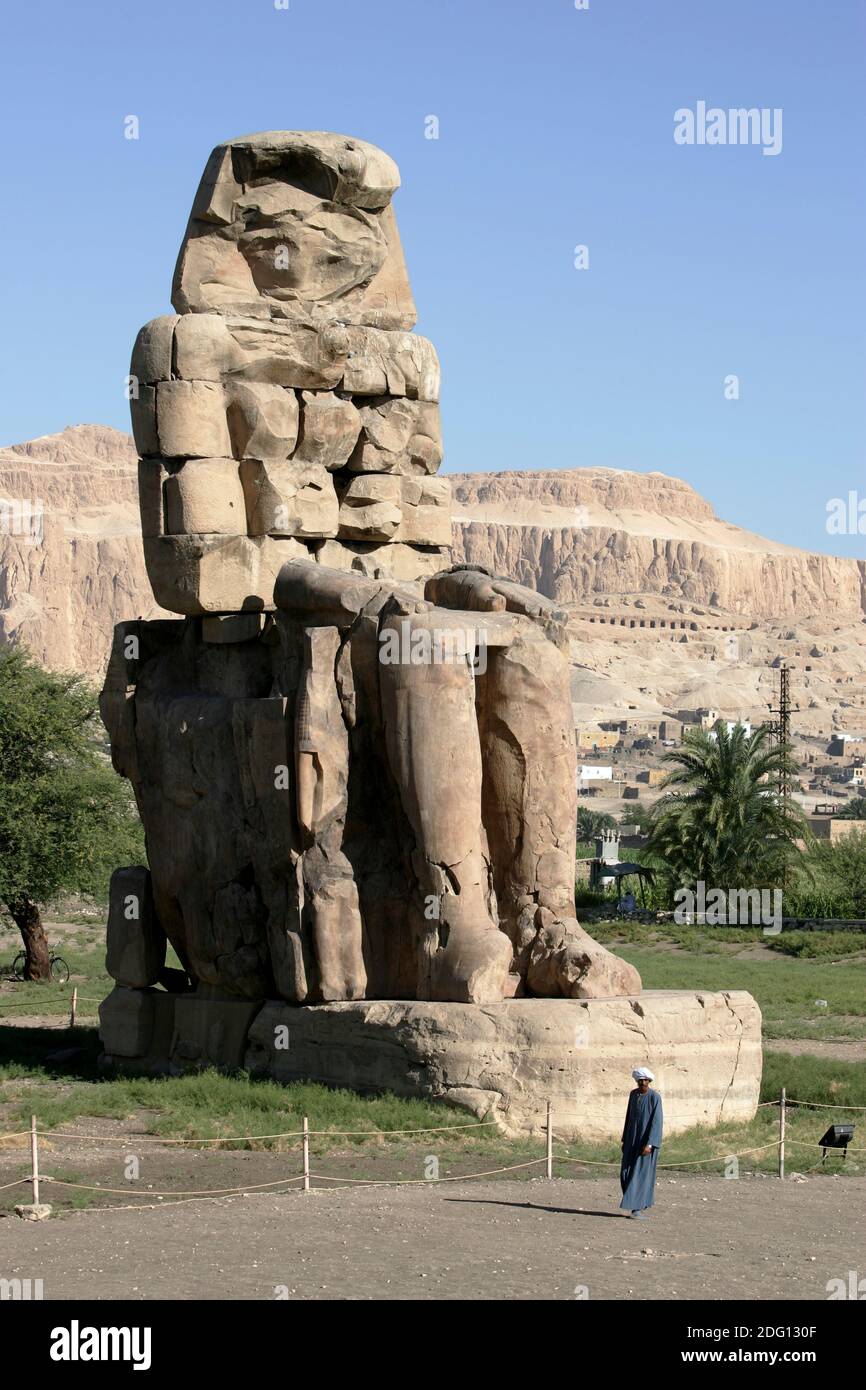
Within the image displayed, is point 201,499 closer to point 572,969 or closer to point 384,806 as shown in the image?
point 384,806

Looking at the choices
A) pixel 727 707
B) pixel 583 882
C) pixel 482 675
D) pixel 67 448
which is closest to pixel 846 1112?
pixel 482 675

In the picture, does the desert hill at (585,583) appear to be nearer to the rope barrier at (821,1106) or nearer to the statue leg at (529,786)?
the rope barrier at (821,1106)

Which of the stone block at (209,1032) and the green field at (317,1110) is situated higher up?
the stone block at (209,1032)

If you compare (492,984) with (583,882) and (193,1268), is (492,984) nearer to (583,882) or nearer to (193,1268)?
(193,1268)

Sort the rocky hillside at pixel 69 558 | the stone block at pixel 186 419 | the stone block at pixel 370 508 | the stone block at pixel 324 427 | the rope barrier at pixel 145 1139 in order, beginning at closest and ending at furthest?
the rope barrier at pixel 145 1139 → the stone block at pixel 186 419 → the stone block at pixel 324 427 → the stone block at pixel 370 508 → the rocky hillside at pixel 69 558

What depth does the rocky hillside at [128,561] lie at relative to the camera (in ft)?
485

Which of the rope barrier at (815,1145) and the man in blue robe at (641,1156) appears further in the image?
the rope barrier at (815,1145)

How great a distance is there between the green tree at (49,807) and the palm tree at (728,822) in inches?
343

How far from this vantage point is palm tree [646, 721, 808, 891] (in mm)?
28812

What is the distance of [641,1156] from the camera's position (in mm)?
9188

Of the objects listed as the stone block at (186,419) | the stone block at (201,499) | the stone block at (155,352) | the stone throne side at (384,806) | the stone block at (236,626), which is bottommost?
the stone throne side at (384,806)

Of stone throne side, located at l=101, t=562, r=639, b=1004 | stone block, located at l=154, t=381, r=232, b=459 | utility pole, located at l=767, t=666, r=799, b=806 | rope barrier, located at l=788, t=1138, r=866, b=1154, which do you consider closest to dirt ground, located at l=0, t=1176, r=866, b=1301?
rope barrier, located at l=788, t=1138, r=866, b=1154

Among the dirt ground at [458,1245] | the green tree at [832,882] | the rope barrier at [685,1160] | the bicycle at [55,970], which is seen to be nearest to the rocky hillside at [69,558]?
the green tree at [832,882]

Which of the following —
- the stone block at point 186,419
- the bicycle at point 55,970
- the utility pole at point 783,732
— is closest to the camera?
the stone block at point 186,419
